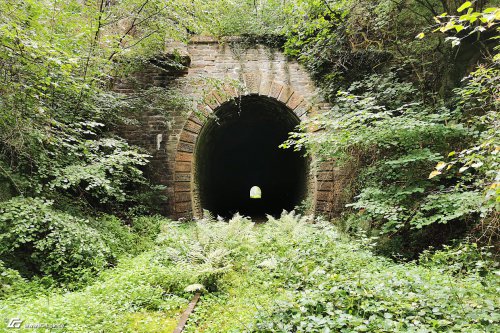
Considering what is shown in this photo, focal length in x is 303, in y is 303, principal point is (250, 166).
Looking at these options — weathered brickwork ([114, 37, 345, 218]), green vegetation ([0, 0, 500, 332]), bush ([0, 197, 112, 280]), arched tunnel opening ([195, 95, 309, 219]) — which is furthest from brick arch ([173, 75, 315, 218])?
bush ([0, 197, 112, 280])

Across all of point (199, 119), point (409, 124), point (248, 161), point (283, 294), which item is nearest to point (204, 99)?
point (199, 119)

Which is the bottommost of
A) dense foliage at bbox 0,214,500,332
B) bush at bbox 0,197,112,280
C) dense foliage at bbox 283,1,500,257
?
dense foliage at bbox 0,214,500,332

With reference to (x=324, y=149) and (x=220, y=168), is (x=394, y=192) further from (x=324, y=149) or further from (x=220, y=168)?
(x=220, y=168)

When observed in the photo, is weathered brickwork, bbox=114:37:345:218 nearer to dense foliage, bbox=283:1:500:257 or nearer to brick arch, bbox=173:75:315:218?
brick arch, bbox=173:75:315:218

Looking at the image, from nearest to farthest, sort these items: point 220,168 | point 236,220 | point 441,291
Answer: point 441,291 < point 236,220 < point 220,168

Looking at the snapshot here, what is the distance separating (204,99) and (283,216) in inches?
150

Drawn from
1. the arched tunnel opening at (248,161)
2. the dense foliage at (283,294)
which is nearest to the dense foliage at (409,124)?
the dense foliage at (283,294)

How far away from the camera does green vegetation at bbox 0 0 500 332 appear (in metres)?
3.23

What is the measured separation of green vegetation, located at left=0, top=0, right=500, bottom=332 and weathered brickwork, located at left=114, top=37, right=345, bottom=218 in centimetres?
43

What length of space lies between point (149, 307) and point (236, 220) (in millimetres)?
2959

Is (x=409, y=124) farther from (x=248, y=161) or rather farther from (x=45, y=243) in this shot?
(x=248, y=161)

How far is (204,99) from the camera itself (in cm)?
834

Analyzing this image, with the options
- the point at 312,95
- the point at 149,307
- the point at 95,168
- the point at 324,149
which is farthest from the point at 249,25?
the point at 149,307

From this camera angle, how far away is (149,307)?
3869 millimetres
